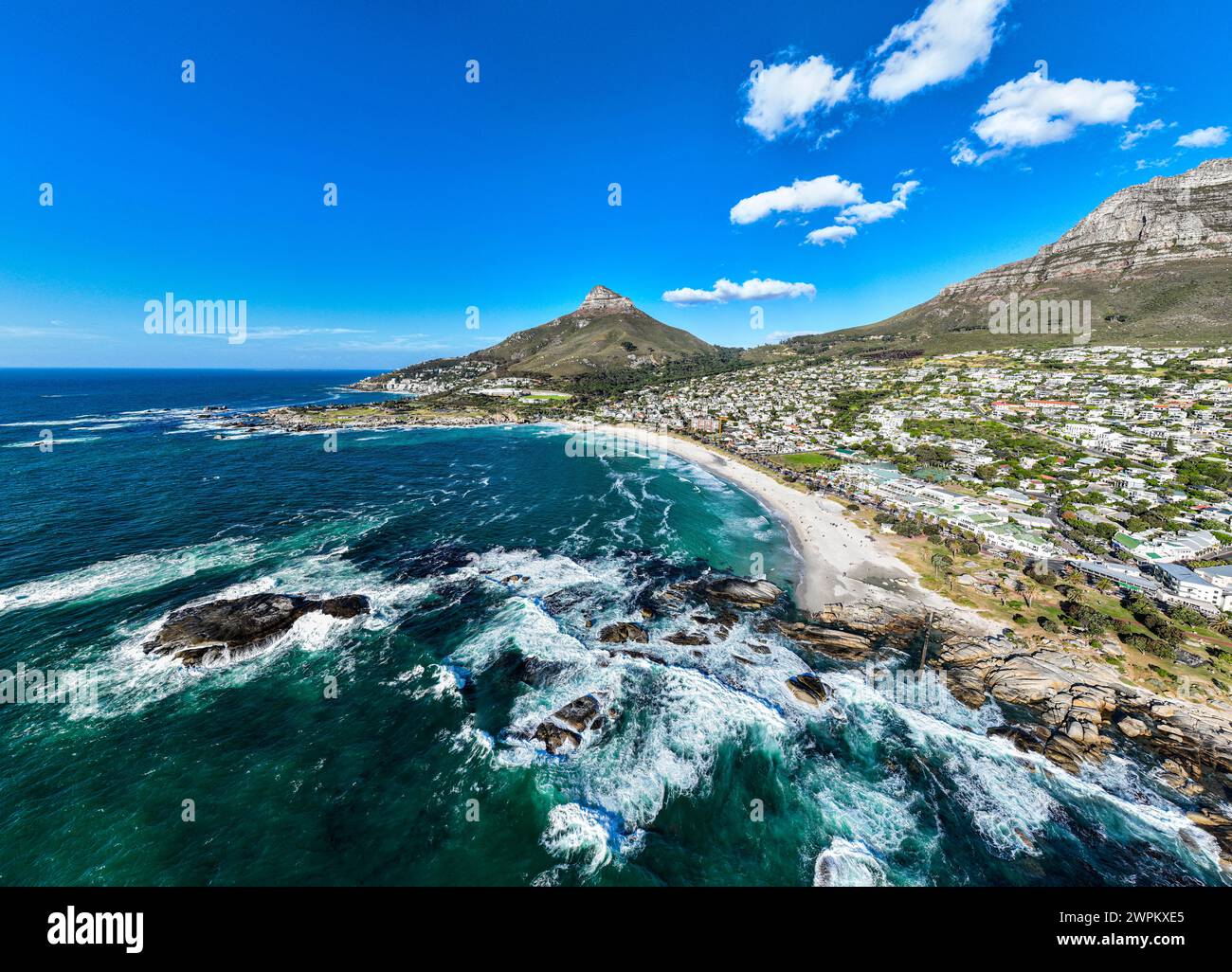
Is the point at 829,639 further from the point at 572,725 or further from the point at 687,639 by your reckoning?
the point at 572,725

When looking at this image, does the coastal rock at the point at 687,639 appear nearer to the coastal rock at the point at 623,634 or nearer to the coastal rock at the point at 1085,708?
the coastal rock at the point at 623,634

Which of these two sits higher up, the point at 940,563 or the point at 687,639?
the point at 940,563

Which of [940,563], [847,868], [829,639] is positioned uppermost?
[940,563]

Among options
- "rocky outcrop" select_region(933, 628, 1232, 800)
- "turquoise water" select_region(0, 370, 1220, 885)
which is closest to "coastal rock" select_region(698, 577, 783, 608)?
"turquoise water" select_region(0, 370, 1220, 885)

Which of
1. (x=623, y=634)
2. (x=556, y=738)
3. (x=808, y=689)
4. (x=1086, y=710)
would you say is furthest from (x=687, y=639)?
(x=1086, y=710)

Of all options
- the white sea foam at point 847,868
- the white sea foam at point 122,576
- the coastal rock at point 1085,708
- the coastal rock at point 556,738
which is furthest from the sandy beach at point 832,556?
the white sea foam at point 122,576

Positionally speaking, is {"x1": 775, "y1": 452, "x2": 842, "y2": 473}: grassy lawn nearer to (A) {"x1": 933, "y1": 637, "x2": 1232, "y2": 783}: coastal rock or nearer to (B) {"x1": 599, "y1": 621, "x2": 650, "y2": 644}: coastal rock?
(A) {"x1": 933, "y1": 637, "x2": 1232, "y2": 783}: coastal rock
